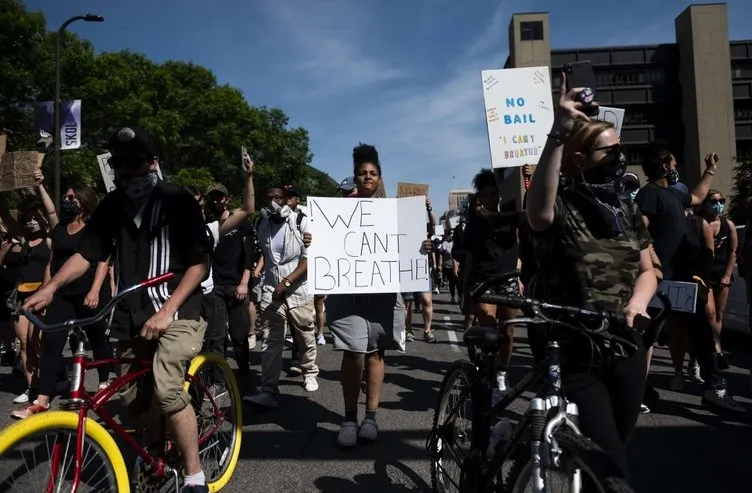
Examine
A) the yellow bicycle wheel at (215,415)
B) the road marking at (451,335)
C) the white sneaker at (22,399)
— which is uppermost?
the yellow bicycle wheel at (215,415)

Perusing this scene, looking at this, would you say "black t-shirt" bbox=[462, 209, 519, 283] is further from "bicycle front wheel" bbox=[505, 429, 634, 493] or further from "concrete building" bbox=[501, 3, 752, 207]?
"concrete building" bbox=[501, 3, 752, 207]

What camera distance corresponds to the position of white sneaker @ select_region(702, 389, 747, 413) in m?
4.70

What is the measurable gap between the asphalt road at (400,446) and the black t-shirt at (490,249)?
129cm

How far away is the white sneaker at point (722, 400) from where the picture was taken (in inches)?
185

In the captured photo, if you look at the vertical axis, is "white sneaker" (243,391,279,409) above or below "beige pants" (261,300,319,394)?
below

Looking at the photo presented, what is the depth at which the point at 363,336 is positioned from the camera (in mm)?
→ 4152

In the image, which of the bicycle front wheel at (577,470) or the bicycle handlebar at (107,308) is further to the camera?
the bicycle handlebar at (107,308)

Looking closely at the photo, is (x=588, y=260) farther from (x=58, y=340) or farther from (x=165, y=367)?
(x=58, y=340)

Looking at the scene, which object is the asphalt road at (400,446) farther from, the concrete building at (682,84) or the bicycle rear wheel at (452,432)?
the concrete building at (682,84)

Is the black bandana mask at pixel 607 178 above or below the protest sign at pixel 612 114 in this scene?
below

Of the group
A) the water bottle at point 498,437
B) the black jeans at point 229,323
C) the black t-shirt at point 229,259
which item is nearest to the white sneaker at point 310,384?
the black jeans at point 229,323

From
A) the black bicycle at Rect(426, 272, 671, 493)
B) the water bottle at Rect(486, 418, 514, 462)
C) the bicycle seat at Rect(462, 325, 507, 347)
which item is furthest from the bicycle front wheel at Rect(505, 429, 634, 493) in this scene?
the bicycle seat at Rect(462, 325, 507, 347)

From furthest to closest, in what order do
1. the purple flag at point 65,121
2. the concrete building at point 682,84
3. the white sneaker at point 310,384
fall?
1. the concrete building at point 682,84
2. the purple flag at point 65,121
3. the white sneaker at point 310,384

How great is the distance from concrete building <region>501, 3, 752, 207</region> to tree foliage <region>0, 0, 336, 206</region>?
1884 cm
